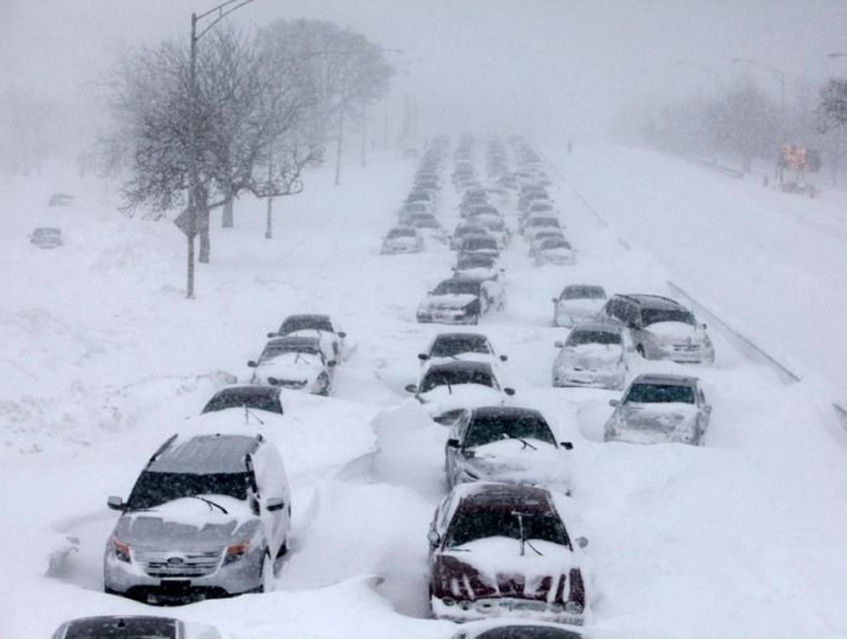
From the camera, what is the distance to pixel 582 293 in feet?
101

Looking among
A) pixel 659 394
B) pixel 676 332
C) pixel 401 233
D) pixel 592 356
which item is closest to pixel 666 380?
pixel 659 394

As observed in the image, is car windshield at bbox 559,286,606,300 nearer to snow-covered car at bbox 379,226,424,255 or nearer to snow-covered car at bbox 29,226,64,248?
snow-covered car at bbox 379,226,424,255

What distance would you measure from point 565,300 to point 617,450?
541 inches

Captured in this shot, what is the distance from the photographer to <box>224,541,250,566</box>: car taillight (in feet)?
34.1

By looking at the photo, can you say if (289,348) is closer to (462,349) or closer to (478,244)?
(462,349)

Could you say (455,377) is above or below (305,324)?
above

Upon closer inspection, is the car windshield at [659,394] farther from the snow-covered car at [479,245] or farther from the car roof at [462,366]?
the snow-covered car at [479,245]

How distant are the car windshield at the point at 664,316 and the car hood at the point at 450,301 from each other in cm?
546

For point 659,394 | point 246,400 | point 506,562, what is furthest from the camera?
point 659,394

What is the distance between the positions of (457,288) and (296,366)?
32.1 feet

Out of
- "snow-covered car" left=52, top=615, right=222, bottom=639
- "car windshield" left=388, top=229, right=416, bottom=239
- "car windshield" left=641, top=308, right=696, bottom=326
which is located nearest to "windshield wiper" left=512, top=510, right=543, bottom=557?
"snow-covered car" left=52, top=615, right=222, bottom=639

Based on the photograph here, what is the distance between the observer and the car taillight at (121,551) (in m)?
10.3

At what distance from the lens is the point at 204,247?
38.0 metres

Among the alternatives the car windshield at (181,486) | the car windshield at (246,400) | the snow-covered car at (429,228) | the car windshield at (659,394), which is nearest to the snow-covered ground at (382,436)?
the car windshield at (246,400)
